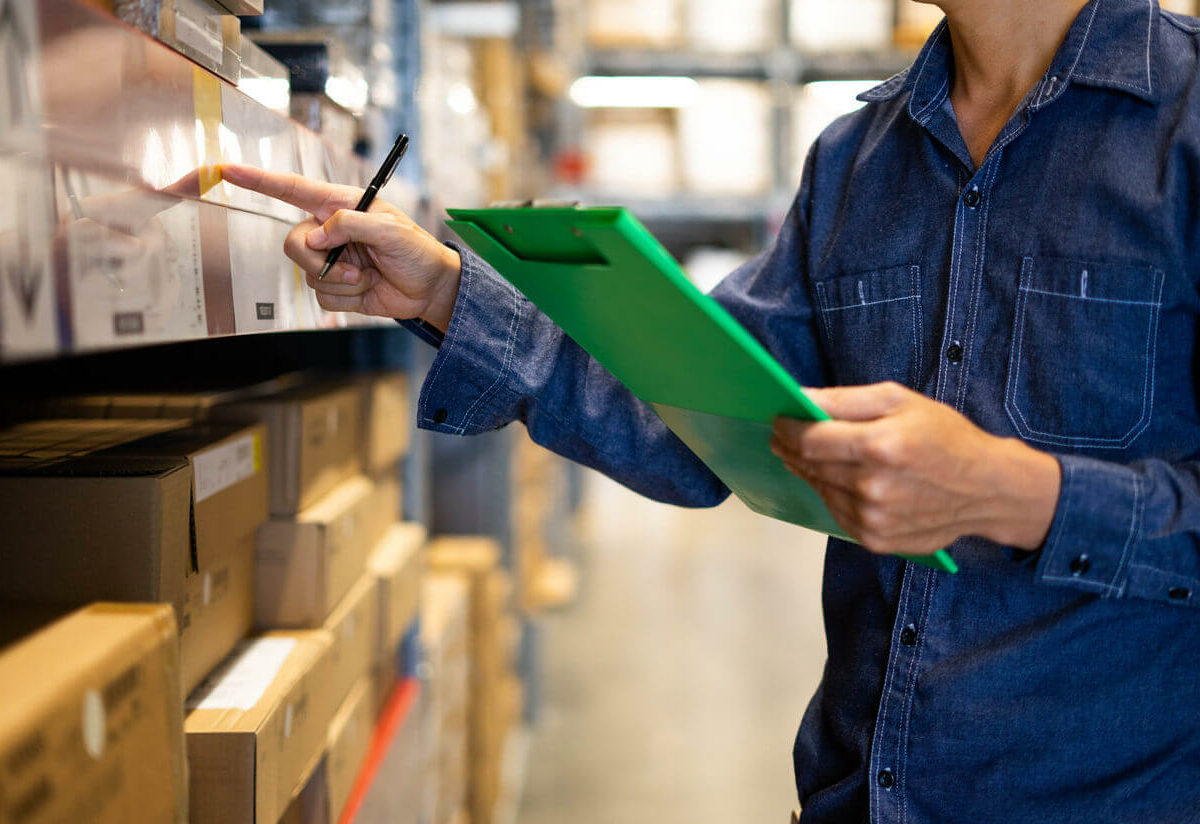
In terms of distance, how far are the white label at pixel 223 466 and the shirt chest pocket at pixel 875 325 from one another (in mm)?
633

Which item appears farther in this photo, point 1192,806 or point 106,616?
point 1192,806

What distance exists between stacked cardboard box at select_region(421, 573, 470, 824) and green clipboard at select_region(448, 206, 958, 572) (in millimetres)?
1056

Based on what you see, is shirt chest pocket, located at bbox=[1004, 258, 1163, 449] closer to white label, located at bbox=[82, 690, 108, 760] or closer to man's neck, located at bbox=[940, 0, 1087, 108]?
man's neck, located at bbox=[940, 0, 1087, 108]

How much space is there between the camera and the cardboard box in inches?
56.0

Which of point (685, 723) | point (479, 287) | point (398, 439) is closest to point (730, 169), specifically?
point (685, 723)

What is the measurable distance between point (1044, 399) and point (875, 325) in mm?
192

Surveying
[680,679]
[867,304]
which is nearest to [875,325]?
[867,304]

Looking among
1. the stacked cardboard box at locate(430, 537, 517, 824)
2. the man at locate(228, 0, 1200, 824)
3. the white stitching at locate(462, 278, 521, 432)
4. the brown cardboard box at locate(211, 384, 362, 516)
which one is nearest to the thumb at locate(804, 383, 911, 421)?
the man at locate(228, 0, 1200, 824)

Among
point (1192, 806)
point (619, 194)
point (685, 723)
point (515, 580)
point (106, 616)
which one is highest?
point (619, 194)

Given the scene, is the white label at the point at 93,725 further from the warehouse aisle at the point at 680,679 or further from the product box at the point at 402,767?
the warehouse aisle at the point at 680,679

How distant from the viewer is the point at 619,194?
178 inches

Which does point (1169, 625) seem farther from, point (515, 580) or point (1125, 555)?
point (515, 580)

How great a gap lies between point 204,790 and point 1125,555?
794 mm

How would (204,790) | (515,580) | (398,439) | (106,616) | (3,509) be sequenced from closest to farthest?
1. (106,616)
2. (3,509)
3. (204,790)
4. (398,439)
5. (515,580)
